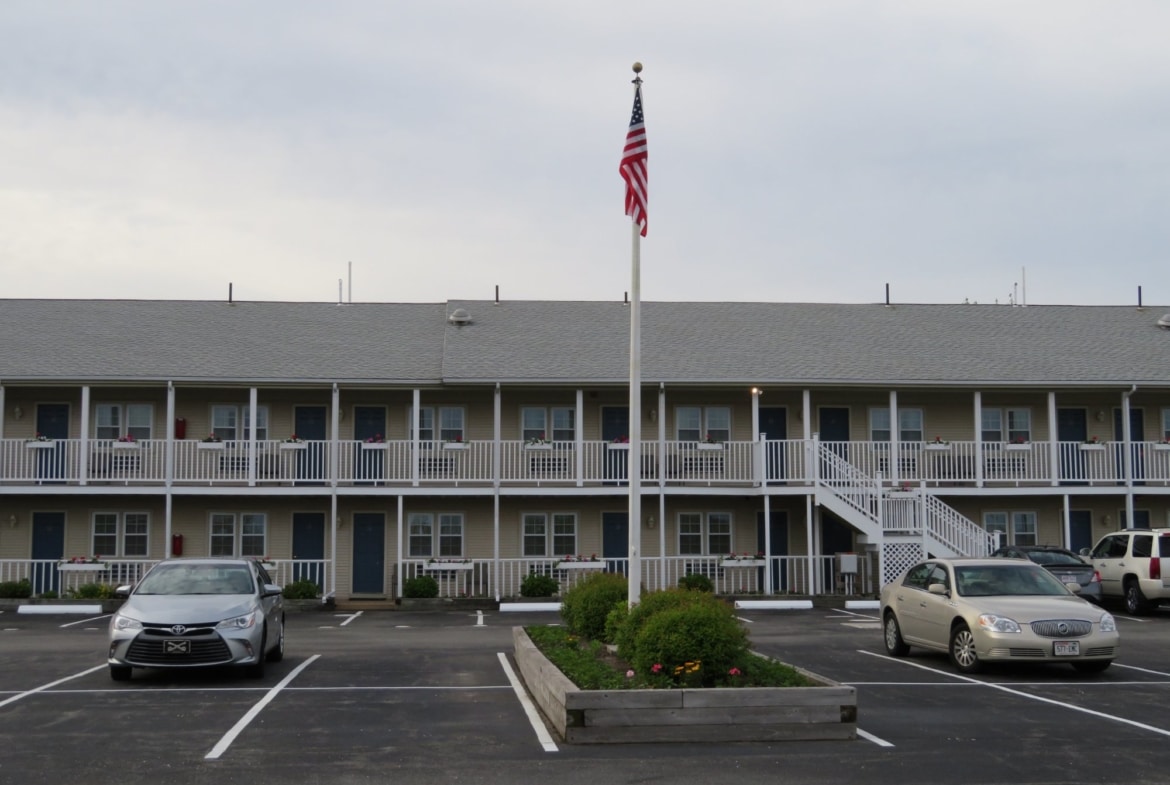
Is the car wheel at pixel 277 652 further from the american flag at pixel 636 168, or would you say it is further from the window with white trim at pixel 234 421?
the window with white trim at pixel 234 421

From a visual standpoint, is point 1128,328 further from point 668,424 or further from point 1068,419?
point 668,424

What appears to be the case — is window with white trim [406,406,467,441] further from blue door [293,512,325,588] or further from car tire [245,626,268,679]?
car tire [245,626,268,679]

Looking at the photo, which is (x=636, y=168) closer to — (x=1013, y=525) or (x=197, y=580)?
(x=197, y=580)

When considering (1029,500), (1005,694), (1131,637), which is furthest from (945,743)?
(1029,500)

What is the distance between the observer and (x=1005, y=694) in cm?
1339

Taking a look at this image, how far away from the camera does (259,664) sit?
47.6 ft

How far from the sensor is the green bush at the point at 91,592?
26.3m

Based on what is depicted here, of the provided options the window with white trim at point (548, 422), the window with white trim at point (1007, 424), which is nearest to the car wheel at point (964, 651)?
the window with white trim at point (548, 422)

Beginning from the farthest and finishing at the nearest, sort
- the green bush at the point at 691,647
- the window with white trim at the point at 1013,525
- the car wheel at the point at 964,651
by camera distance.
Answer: the window with white trim at the point at 1013,525, the car wheel at the point at 964,651, the green bush at the point at 691,647

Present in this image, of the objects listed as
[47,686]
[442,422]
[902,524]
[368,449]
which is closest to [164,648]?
[47,686]

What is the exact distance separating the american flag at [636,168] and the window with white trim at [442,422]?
15.3 meters

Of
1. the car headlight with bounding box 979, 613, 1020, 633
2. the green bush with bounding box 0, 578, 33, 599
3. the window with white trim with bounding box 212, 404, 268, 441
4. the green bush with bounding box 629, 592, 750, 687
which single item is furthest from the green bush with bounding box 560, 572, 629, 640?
the green bush with bounding box 0, 578, 33, 599

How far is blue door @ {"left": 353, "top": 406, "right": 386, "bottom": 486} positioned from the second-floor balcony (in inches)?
1.6

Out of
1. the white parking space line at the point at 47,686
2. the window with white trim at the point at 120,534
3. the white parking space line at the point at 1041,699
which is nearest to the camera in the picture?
the white parking space line at the point at 1041,699
